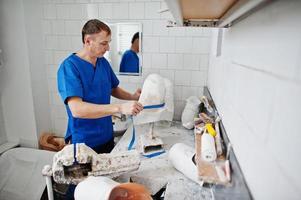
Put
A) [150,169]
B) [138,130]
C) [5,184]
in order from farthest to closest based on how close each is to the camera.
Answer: [5,184]
[138,130]
[150,169]

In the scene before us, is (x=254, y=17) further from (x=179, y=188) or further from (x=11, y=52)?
(x=11, y=52)

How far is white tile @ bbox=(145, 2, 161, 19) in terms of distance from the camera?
1.86 meters

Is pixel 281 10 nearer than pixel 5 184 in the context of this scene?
Yes

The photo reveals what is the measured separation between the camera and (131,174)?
3.45 feet

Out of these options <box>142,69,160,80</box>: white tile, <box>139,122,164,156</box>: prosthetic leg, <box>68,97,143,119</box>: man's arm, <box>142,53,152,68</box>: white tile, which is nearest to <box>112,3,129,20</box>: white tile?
<box>142,53,152,68</box>: white tile

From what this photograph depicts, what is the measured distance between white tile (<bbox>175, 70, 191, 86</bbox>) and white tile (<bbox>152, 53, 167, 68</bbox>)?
0.15m

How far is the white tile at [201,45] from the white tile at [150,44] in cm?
34

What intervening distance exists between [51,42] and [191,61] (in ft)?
4.73

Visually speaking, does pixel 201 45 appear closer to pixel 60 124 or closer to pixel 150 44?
pixel 150 44

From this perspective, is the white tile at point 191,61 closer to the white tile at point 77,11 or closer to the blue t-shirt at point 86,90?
the blue t-shirt at point 86,90

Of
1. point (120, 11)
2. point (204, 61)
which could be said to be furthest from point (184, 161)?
point (120, 11)

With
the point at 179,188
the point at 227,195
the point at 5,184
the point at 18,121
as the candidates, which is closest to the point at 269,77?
the point at 227,195

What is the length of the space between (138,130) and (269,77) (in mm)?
1285

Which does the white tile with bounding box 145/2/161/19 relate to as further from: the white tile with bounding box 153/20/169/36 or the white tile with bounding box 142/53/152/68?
the white tile with bounding box 142/53/152/68
